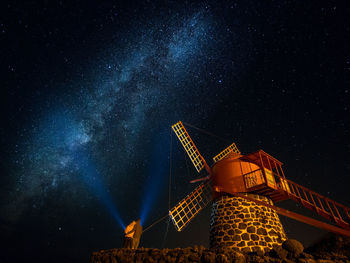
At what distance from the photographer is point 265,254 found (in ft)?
18.2

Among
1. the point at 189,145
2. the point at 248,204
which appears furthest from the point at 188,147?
the point at 248,204

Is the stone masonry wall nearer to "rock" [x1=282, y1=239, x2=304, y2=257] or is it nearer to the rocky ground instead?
the rocky ground

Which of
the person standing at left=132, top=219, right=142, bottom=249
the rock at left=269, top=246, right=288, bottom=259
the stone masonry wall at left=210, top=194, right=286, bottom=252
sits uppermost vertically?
the person standing at left=132, top=219, right=142, bottom=249

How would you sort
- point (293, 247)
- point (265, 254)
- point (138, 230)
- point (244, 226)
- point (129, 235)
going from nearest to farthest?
point (293, 247), point (265, 254), point (129, 235), point (244, 226), point (138, 230)

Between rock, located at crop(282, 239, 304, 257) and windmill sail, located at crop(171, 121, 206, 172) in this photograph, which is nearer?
rock, located at crop(282, 239, 304, 257)

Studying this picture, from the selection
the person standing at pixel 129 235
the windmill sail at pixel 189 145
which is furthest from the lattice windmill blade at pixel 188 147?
the person standing at pixel 129 235

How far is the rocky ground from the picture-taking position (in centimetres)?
476

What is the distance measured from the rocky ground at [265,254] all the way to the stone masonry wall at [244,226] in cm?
288

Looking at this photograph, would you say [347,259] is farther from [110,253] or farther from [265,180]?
[110,253]

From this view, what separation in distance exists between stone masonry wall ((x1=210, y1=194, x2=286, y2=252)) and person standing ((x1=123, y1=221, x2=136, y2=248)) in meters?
3.95

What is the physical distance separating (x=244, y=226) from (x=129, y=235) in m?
5.43

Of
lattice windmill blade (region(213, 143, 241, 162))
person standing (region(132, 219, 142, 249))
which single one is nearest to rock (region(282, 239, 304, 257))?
person standing (region(132, 219, 142, 249))

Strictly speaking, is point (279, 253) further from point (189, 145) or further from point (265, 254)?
point (189, 145)

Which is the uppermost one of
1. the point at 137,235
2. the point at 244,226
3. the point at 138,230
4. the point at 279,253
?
the point at 138,230
